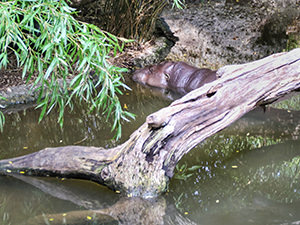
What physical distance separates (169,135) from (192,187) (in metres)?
0.54

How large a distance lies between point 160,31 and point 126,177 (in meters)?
4.68

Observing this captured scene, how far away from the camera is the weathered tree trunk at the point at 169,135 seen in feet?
11.6

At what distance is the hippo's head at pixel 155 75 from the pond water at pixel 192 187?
1.86m

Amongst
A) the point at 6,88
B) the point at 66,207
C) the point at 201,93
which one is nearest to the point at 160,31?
the point at 6,88

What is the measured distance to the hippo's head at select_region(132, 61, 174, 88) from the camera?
6844 mm

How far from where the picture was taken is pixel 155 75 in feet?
22.6

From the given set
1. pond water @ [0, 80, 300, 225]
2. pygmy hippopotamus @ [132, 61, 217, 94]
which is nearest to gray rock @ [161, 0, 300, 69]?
pygmy hippopotamus @ [132, 61, 217, 94]

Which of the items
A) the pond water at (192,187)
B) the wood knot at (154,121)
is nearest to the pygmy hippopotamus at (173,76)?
the pond water at (192,187)

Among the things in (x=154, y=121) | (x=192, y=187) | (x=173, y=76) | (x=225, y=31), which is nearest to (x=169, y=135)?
(x=154, y=121)

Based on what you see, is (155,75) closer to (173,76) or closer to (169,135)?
(173,76)

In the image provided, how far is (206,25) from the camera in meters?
7.62

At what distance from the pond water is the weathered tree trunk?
11 centimetres

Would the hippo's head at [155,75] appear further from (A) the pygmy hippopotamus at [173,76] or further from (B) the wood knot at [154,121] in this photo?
(B) the wood knot at [154,121]

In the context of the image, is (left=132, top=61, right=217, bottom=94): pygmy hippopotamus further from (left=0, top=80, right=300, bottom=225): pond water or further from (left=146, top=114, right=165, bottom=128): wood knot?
(left=146, top=114, right=165, bottom=128): wood knot
